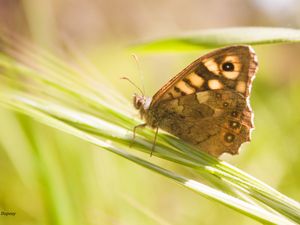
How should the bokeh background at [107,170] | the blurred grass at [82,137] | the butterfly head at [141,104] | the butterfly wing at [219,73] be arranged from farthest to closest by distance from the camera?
the butterfly head at [141,104], the butterfly wing at [219,73], the bokeh background at [107,170], the blurred grass at [82,137]

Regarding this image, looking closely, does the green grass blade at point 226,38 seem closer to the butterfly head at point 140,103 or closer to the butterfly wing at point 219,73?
the butterfly wing at point 219,73

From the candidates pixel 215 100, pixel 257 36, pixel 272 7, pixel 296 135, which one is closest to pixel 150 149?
pixel 257 36

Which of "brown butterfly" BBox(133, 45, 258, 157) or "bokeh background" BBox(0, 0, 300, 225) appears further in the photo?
"brown butterfly" BBox(133, 45, 258, 157)

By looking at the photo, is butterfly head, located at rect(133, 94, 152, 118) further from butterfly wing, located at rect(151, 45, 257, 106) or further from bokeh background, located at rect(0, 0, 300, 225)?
bokeh background, located at rect(0, 0, 300, 225)

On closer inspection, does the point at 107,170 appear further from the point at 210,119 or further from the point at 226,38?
the point at 226,38

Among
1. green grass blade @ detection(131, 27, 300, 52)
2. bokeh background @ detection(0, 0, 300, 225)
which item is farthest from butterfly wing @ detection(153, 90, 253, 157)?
green grass blade @ detection(131, 27, 300, 52)

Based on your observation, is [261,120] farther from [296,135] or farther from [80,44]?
[80,44]

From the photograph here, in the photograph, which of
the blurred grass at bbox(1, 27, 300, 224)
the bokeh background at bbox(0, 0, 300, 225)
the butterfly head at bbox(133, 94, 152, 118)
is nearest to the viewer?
the blurred grass at bbox(1, 27, 300, 224)

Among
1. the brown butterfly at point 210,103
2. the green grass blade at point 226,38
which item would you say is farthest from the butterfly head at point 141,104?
the green grass blade at point 226,38

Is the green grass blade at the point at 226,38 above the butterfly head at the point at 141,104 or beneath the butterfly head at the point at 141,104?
beneath
